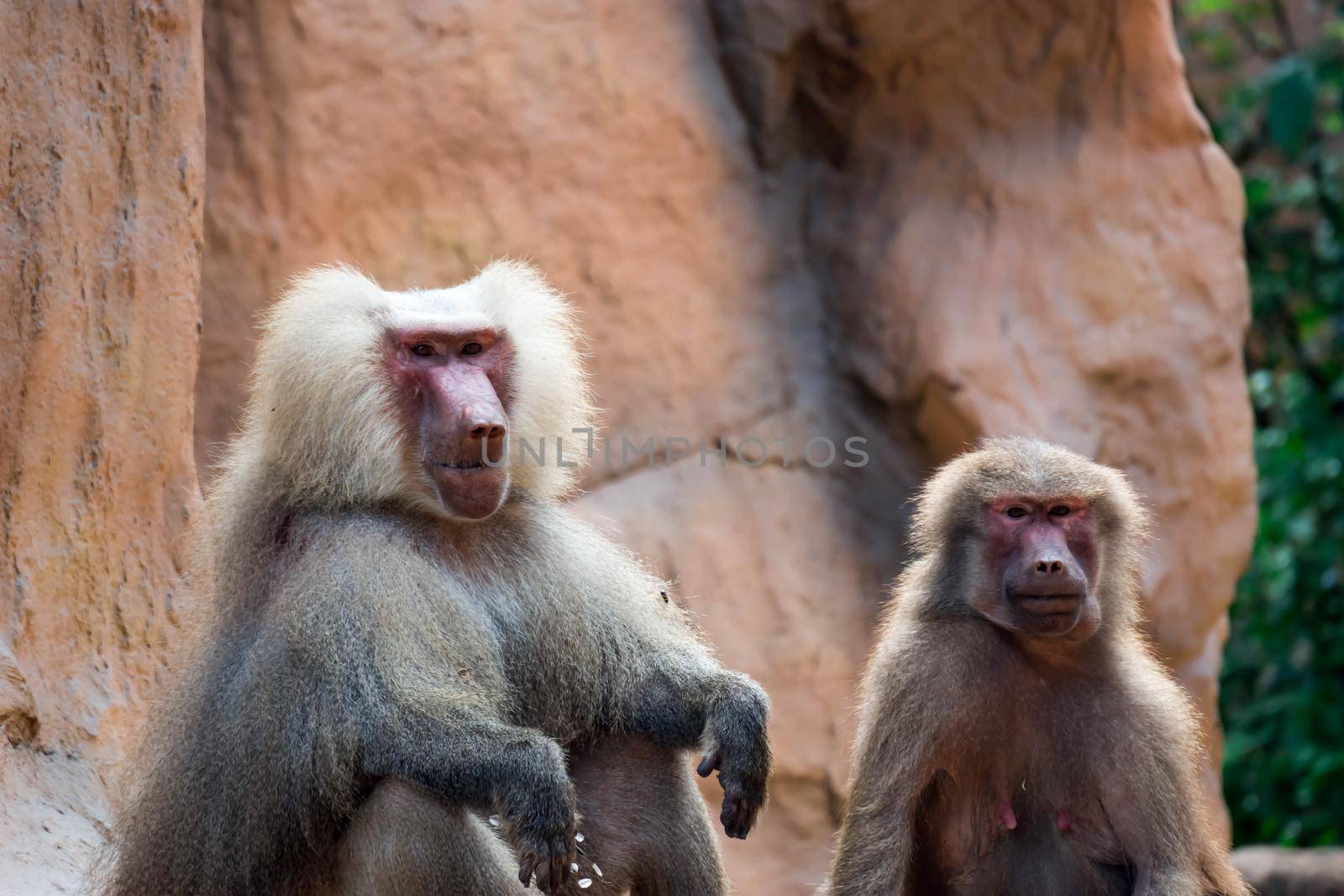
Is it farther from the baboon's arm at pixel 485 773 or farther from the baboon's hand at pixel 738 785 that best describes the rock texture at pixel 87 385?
the baboon's hand at pixel 738 785

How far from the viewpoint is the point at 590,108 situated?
5207 millimetres

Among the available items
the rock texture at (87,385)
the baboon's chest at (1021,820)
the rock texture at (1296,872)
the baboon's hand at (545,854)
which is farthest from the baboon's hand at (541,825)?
the rock texture at (1296,872)

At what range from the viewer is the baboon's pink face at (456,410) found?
3104mm

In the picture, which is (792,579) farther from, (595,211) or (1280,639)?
(1280,639)

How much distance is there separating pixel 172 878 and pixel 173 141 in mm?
1803

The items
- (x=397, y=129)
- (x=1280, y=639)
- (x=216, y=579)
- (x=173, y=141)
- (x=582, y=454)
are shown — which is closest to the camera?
(x=216, y=579)

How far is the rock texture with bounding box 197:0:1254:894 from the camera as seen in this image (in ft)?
17.1

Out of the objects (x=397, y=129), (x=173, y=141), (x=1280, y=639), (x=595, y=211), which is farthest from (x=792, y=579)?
(x=1280, y=639)

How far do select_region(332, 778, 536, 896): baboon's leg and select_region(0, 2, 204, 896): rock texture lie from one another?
95 cm

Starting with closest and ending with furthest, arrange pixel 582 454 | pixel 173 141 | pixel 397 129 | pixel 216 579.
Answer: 1. pixel 216 579
2. pixel 582 454
3. pixel 173 141
4. pixel 397 129

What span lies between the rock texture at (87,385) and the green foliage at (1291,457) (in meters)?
4.85

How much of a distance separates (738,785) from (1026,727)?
756mm

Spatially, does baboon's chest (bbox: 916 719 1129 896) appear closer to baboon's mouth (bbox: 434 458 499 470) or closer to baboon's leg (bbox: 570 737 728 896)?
baboon's leg (bbox: 570 737 728 896)

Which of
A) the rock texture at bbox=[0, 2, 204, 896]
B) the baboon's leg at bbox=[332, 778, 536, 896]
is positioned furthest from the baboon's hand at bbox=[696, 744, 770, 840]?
the rock texture at bbox=[0, 2, 204, 896]
